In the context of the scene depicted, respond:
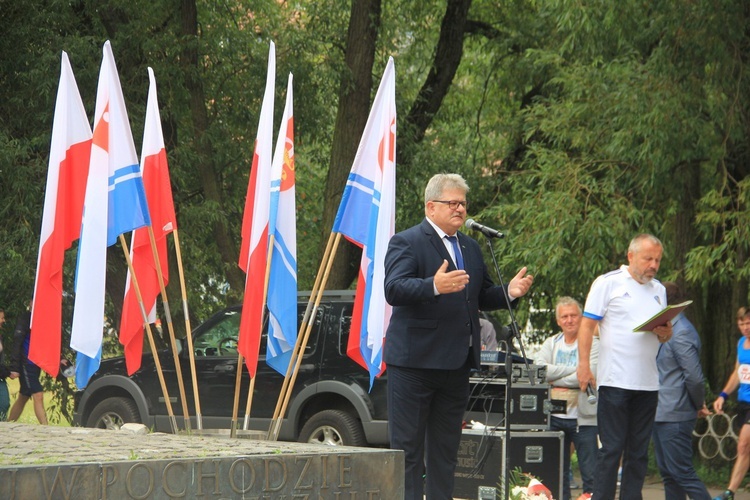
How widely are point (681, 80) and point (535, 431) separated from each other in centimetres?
503

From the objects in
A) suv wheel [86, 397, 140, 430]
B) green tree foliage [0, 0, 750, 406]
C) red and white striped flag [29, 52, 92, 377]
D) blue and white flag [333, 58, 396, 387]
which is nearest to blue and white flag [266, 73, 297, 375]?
blue and white flag [333, 58, 396, 387]

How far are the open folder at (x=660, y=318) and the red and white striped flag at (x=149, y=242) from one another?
4001 mm

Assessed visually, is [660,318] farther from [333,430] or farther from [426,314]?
[333,430]

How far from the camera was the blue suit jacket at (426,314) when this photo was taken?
7016 mm

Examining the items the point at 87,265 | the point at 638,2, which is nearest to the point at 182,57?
the point at 638,2

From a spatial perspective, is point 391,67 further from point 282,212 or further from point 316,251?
point 316,251

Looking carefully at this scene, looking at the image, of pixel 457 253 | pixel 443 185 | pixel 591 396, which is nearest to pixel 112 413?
pixel 591 396

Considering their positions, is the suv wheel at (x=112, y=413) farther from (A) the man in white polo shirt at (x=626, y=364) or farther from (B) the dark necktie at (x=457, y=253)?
(B) the dark necktie at (x=457, y=253)

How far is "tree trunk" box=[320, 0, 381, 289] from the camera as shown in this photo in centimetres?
1652

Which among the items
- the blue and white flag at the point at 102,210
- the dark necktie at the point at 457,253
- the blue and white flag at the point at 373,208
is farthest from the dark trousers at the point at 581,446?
the blue and white flag at the point at 102,210

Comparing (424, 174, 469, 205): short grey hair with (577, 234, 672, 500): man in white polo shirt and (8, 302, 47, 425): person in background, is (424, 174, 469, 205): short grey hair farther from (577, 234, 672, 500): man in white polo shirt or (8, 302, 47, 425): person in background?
(8, 302, 47, 425): person in background

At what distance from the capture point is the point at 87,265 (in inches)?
377

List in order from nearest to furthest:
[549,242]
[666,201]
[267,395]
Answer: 1. [267,395]
2. [549,242]
3. [666,201]

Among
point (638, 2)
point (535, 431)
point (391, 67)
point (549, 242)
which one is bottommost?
point (535, 431)
